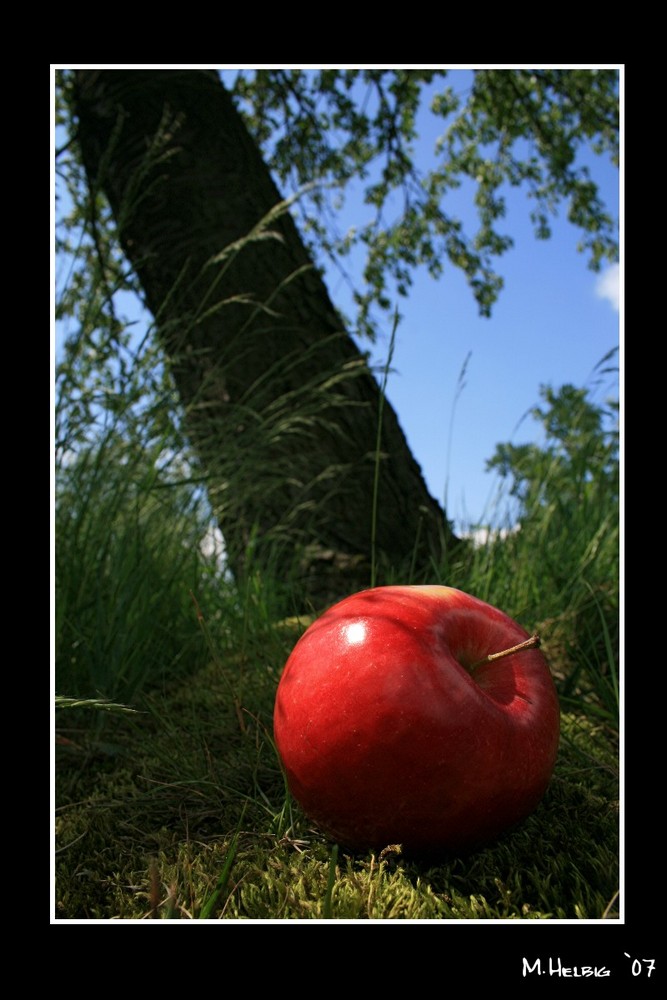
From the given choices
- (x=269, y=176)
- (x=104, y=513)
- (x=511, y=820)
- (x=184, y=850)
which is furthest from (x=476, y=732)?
(x=269, y=176)

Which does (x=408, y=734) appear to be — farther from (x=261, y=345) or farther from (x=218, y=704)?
(x=261, y=345)

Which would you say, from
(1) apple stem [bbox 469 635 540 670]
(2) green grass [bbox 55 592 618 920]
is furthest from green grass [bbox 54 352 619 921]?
(1) apple stem [bbox 469 635 540 670]

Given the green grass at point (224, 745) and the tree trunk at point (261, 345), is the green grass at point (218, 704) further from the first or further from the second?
the tree trunk at point (261, 345)

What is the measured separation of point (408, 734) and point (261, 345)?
2448 mm

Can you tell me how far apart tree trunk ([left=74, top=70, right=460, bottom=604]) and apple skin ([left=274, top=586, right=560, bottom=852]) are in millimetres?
1726

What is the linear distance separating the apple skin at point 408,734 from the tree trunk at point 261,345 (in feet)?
5.66

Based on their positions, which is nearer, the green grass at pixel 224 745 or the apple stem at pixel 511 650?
the green grass at pixel 224 745

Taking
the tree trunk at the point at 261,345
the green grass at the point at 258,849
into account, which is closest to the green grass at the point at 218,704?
the green grass at the point at 258,849

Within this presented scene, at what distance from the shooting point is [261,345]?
126 inches

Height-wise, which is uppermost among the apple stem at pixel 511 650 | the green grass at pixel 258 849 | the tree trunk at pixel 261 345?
the tree trunk at pixel 261 345

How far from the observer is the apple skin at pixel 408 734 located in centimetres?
104
